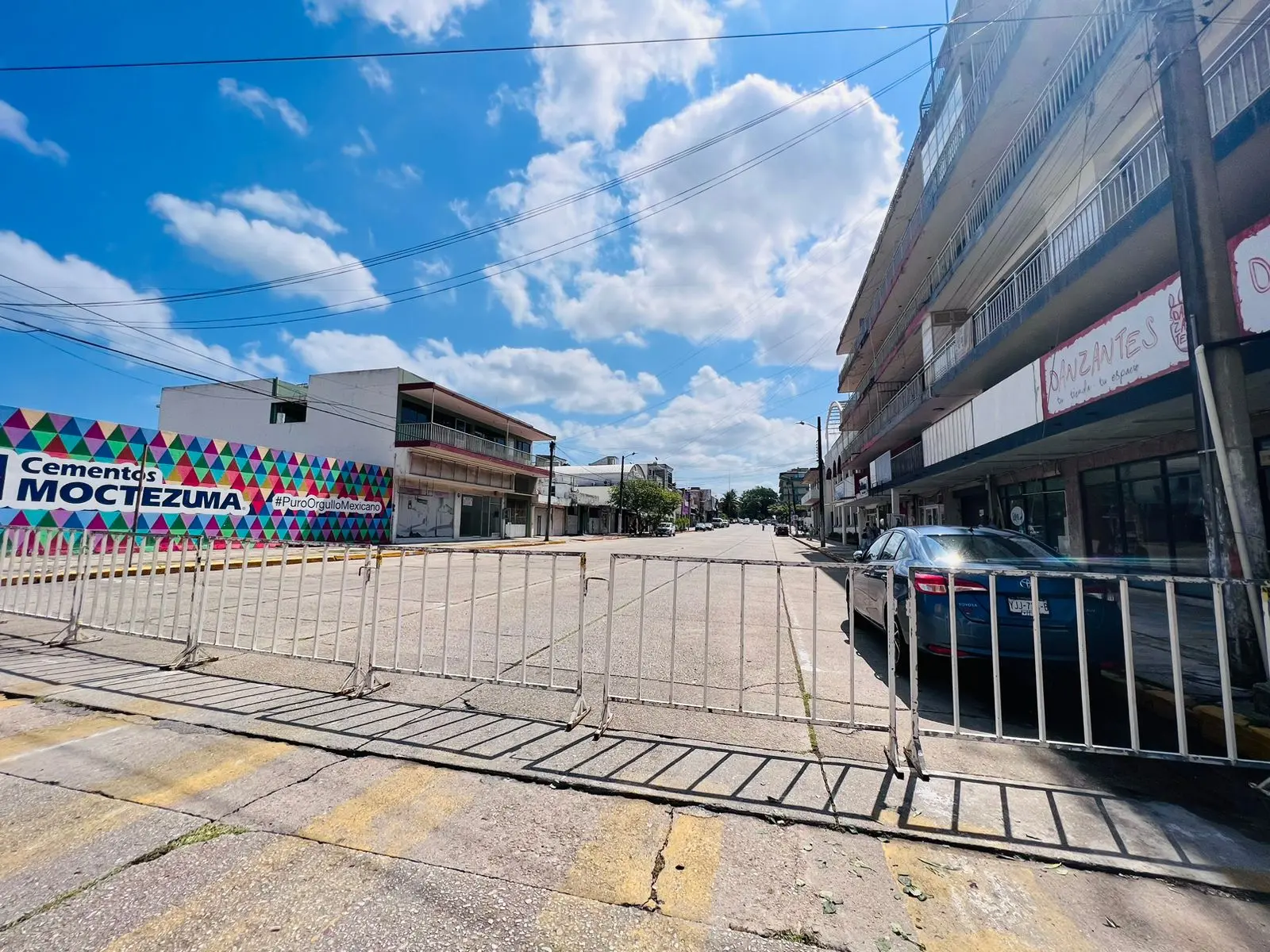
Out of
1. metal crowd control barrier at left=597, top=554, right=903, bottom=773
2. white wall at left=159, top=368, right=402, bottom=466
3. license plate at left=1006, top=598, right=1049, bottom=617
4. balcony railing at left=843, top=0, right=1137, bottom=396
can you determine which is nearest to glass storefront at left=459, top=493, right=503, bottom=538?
white wall at left=159, top=368, right=402, bottom=466

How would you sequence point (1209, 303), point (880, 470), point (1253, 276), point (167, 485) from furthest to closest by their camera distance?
point (880, 470) → point (167, 485) → point (1253, 276) → point (1209, 303)

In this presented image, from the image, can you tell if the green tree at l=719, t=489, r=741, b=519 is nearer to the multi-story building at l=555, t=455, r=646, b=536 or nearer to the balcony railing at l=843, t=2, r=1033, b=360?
the multi-story building at l=555, t=455, r=646, b=536

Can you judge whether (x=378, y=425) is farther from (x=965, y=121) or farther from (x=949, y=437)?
(x=965, y=121)

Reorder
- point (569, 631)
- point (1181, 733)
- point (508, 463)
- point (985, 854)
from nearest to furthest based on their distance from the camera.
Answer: point (985, 854)
point (1181, 733)
point (569, 631)
point (508, 463)

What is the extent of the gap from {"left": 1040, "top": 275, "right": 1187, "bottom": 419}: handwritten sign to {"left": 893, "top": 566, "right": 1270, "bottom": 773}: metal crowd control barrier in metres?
3.48

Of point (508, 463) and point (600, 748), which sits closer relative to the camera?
point (600, 748)

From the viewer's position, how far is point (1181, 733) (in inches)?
130

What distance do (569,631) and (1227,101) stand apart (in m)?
11.5

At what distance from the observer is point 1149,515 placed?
10.7 m

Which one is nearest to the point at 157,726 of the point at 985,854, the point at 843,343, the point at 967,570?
the point at 985,854

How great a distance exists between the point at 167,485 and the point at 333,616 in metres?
14.8

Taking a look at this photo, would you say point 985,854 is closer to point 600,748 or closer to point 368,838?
point 600,748

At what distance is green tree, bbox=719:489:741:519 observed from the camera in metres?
158

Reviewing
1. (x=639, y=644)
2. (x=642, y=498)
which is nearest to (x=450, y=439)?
(x=639, y=644)
